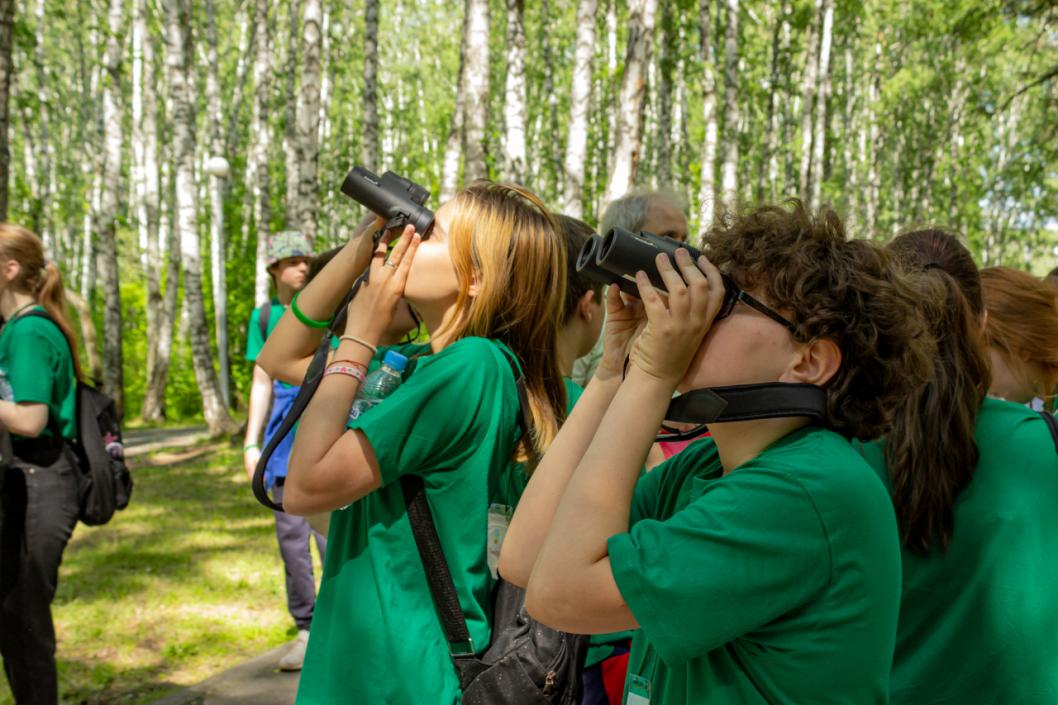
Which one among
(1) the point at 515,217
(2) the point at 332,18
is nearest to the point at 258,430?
(1) the point at 515,217

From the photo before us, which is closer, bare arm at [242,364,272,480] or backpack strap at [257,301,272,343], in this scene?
bare arm at [242,364,272,480]

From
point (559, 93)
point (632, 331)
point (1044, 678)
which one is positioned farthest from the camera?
point (559, 93)

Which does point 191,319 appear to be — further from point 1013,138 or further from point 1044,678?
point 1013,138

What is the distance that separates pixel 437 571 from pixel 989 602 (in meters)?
1.10

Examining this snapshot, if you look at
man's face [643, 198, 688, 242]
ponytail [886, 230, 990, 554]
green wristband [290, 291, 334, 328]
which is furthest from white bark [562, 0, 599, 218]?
ponytail [886, 230, 990, 554]

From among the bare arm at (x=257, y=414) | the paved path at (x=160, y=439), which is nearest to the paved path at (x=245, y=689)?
the bare arm at (x=257, y=414)

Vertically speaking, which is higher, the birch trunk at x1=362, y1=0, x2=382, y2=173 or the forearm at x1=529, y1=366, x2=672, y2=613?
the birch trunk at x1=362, y1=0, x2=382, y2=173

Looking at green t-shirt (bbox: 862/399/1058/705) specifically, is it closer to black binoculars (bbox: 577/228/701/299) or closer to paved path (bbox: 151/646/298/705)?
black binoculars (bbox: 577/228/701/299)

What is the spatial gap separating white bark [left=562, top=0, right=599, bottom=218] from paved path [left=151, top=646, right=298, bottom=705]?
5239 mm

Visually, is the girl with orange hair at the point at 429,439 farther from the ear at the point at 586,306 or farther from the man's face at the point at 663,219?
the man's face at the point at 663,219

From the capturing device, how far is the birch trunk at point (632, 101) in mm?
9273

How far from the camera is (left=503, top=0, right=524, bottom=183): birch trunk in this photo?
9.05 m

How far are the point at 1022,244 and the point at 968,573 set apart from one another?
43.5 metres

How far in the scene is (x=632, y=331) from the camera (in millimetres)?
1748
